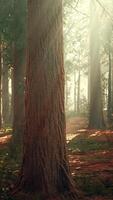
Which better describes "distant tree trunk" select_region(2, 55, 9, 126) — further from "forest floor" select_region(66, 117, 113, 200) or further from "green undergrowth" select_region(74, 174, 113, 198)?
"green undergrowth" select_region(74, 174, 113, 198)

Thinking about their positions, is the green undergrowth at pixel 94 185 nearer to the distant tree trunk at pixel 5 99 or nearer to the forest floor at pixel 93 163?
the forest floor at pixel 93 163

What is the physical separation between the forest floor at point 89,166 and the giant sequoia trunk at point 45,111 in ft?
2.15

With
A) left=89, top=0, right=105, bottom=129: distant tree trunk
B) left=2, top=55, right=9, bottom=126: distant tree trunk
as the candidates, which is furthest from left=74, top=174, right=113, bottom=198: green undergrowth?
left=2, top=55, right=9, bottom=126: distant tree trunk

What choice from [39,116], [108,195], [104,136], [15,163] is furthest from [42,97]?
[104,136]

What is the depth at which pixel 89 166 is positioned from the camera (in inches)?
477

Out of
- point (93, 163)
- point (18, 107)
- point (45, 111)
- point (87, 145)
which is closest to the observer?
point (45, 111)

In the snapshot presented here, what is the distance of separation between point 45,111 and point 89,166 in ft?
14.7

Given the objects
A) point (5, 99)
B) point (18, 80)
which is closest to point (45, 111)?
point (18, 80)

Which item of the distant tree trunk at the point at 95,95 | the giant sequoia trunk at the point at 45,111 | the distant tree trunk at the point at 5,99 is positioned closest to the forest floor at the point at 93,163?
the giant sequoia trunk at the point at 45,111

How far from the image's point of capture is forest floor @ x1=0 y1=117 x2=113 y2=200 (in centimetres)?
892

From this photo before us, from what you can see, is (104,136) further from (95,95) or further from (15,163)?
(15,163)

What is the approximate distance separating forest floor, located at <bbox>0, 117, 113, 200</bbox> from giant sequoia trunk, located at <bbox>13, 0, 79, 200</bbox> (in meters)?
0.66

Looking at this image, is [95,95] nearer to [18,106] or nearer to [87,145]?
[87,145]

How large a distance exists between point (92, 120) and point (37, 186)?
610 inches
